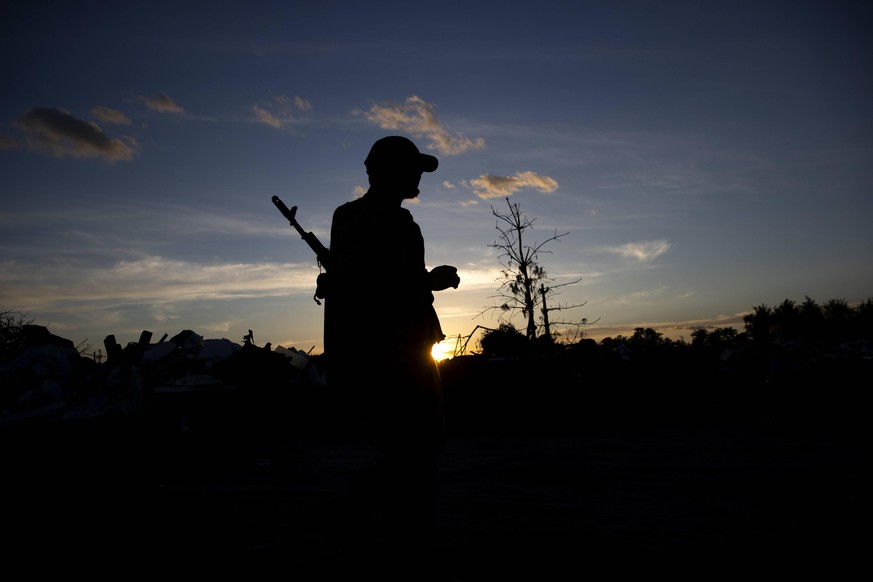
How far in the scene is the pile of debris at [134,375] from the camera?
666cm

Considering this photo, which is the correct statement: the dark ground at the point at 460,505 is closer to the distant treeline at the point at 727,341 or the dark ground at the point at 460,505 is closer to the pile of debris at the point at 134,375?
the pile of debris at the point at 134,375

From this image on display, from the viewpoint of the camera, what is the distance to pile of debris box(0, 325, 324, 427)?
6.66m

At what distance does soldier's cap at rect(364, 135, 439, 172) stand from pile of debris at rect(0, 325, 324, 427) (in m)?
5.78

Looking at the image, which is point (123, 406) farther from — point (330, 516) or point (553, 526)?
point (553, 526)

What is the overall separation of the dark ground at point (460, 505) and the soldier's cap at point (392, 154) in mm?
1617

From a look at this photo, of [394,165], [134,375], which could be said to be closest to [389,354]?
[394,165]

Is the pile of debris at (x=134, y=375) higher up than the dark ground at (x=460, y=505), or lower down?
higher up

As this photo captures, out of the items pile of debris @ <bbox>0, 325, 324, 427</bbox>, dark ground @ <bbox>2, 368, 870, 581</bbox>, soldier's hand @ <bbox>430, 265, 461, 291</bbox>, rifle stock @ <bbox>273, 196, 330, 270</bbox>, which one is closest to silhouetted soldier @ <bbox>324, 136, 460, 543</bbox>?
soldier's hand @ <bbox>430, 265, 461, 291</bbox>

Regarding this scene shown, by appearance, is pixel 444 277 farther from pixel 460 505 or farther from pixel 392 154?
pixel 460 505

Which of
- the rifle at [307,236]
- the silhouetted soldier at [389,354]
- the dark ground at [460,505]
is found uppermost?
the rifle at [307,236]

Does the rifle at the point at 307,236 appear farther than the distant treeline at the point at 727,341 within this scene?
No

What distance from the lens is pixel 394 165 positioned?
8.14ft

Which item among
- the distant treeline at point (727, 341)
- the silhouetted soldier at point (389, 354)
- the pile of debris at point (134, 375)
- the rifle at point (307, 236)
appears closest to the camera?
the silhouetted soldier at point (389, 354)

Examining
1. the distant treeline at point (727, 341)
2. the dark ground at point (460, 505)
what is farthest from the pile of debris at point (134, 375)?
the distant treeline at point (727, 341)
